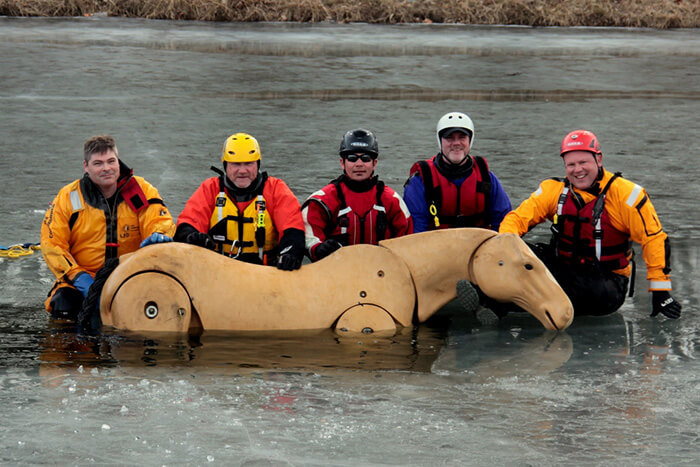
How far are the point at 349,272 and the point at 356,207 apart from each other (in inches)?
36.2

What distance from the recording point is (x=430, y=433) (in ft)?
16.3

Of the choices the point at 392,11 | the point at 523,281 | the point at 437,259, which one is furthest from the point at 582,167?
the point at 392,11

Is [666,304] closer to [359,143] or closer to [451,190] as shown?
[451,190]

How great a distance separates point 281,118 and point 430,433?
9881 mm

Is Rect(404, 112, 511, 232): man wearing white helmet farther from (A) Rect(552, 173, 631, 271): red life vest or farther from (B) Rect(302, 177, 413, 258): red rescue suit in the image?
(A) Rect(552, 173, 631, 271): red life vest

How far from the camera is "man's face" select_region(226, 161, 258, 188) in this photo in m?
7.17

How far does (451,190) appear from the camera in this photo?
809 centimetres

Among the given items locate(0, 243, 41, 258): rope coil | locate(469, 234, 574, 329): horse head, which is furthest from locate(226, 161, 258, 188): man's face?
locate(0, 243, 41, 258): rope coil

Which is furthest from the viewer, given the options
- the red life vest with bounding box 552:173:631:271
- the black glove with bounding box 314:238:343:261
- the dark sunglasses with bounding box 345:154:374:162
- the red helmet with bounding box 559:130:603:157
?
the dark sunglasses with bounding box 345:154:374:162

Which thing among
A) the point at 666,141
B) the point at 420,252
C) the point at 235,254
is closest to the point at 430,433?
the point at 420,252

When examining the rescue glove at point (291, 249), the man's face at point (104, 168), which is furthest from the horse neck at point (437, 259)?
the man's face at point (104, 168)

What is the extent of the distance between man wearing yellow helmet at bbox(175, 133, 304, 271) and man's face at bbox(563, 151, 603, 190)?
192cm

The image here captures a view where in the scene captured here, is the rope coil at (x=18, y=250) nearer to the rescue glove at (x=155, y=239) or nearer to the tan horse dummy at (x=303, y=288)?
the tan horse dummy at (x=303, y=288)

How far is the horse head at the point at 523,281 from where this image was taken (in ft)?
21.9
